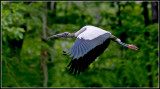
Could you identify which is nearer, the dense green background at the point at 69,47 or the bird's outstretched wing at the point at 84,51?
the bird's outstretched wing at the point at 84,51

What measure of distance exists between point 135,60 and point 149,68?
59 centimetres

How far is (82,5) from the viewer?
1094cm

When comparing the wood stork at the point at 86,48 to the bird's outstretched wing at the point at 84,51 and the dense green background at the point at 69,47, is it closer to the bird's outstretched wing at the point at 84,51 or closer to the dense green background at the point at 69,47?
the bird's outstretched wing at the point at 84,51

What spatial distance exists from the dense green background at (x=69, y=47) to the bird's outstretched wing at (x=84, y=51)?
11.9 feet

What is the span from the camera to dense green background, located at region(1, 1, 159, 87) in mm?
9617

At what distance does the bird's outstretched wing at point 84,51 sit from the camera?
4793mm

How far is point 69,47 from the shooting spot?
10.7m

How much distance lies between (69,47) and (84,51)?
5.81m

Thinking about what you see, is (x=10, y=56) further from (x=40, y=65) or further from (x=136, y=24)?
(x=136, y=24)

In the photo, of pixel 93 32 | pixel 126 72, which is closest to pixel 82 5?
pixel 126 72

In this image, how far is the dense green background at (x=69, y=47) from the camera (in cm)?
962

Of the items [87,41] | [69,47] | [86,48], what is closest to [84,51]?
[86,48]

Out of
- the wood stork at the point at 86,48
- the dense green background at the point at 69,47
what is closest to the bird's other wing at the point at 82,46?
the wood stork at the point at 86,48

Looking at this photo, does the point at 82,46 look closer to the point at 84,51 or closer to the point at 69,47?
the point at 84,51
